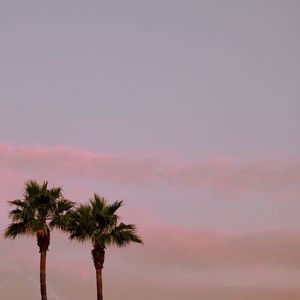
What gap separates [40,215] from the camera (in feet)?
209

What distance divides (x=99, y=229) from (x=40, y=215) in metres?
5.33

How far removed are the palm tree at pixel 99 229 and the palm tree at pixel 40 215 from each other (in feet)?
5.07

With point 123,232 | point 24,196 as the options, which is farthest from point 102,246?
point 24,196

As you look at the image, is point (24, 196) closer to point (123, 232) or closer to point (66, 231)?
point (66, 231)

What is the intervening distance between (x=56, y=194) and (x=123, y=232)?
6.70 m

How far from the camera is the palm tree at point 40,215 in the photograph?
63.2m

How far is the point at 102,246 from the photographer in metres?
65.2

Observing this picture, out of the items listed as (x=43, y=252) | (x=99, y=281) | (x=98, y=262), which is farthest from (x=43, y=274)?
(x=99, y=281)

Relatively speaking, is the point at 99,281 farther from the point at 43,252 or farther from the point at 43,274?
the point at 43,252

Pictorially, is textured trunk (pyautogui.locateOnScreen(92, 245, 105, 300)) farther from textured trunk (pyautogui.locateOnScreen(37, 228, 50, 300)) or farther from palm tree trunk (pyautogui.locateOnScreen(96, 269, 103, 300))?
textured trunk (pyautogui.locateOnScreen(37, 228, 50, 300))

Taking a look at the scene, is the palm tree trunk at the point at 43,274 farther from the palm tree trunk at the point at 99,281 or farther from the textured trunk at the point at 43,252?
the palm tree trunk at the point at 99,281

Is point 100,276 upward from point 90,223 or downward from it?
downward

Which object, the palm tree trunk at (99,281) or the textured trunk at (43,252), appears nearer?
the textured trunk at (43,252)

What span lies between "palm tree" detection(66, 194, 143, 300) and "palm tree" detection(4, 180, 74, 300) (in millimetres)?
1545
